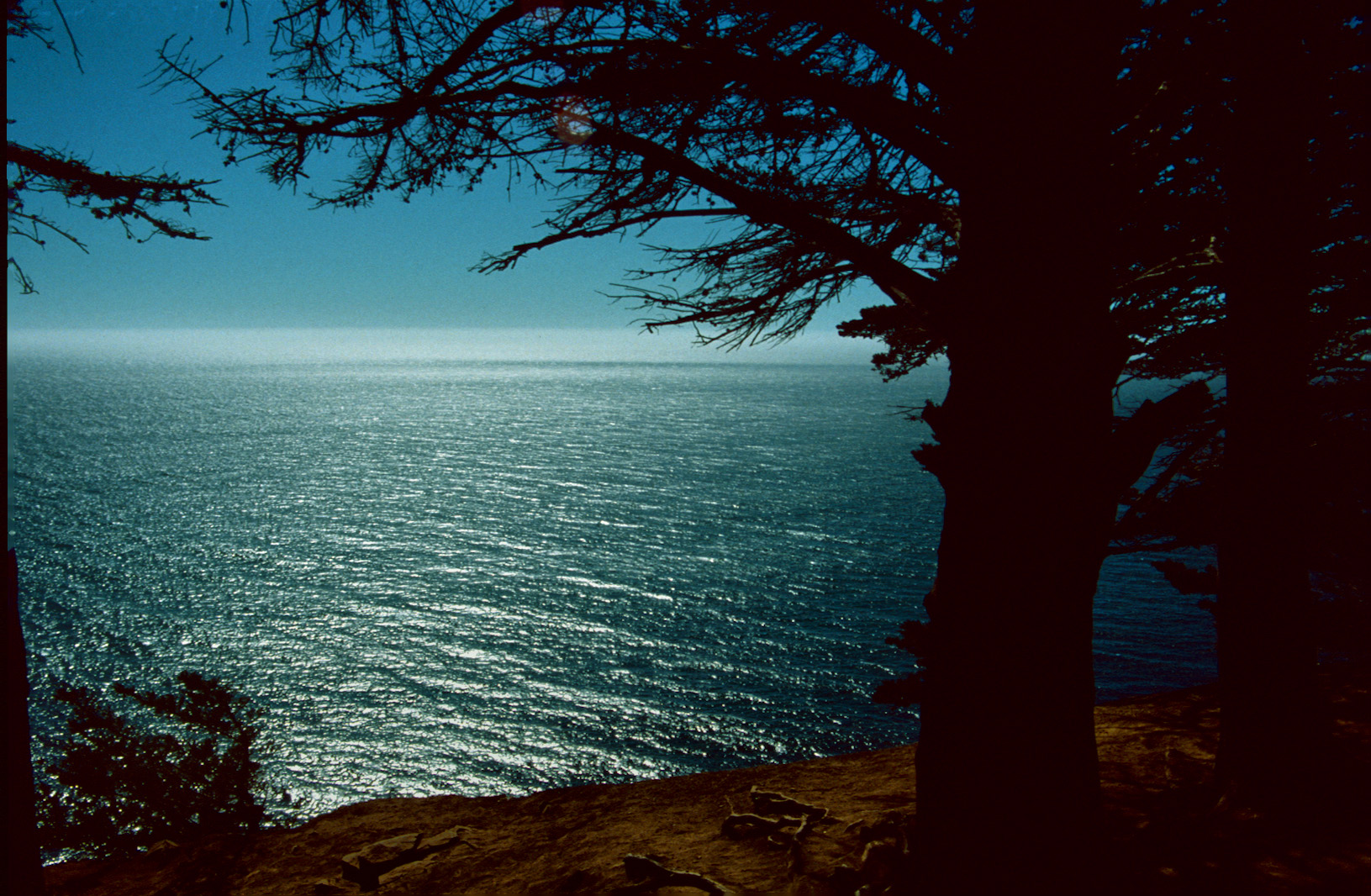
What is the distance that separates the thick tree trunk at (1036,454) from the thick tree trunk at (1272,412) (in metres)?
2.66

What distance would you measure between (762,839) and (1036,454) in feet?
12.3

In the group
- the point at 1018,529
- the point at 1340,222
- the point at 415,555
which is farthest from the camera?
the point at 415,555

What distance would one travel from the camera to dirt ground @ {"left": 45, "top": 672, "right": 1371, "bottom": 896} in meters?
4.21

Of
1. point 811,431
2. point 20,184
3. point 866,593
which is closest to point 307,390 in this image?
point 811,431

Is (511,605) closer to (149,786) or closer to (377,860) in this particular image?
(149,786)

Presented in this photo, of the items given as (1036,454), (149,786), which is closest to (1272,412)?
(1036,454)

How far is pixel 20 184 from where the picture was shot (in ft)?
19.3

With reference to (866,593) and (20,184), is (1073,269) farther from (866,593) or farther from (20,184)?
(866,593)

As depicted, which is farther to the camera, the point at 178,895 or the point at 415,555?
the point at 415,555

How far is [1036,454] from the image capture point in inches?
132

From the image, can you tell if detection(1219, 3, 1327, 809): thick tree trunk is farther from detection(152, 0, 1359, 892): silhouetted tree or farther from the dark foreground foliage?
the dark foreground foliage

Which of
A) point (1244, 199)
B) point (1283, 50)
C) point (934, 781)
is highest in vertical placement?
point (1283, 50)

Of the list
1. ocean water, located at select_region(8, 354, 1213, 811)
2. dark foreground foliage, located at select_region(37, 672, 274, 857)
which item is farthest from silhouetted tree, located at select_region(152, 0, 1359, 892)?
dark foreground foliage, located at select_region(37, 672, 274, 857)

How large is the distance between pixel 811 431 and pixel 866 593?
63.2 meters
